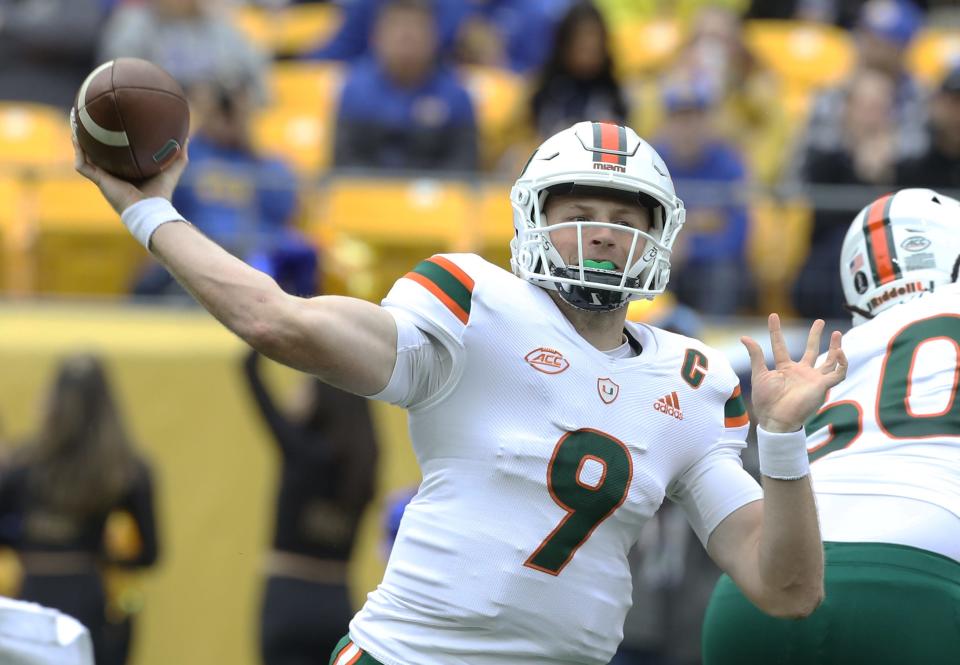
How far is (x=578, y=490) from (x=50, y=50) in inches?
286

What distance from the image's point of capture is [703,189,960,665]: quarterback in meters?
4.02

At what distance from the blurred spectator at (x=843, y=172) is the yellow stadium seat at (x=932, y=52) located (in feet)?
5.84

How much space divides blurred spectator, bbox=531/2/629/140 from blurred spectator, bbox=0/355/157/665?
3.23 meters

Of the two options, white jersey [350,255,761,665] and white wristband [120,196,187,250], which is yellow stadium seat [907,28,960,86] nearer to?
white jersey [350,255,761,665]

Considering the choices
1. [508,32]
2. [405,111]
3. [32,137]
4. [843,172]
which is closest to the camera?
[843,172]

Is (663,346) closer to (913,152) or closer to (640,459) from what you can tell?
(640,459)

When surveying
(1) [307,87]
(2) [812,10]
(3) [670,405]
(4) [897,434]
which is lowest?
(4) [897,434]

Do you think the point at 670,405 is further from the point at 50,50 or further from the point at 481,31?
the point at 481,31

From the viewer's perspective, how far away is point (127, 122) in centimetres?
345

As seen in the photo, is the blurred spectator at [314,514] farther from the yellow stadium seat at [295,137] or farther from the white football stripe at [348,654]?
the white football stripe at [348,654]

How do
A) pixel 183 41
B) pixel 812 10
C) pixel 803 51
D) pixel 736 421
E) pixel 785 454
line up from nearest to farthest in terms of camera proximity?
pixel 785 454 < pixel 736 421 < pixel 183 41 < pixel 803 51 < pixel 812 10

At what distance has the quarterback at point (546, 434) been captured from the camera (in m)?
3.54

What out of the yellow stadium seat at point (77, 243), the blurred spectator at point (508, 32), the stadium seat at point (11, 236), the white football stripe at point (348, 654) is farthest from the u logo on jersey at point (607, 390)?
the blurred spectator at point (508, 32)

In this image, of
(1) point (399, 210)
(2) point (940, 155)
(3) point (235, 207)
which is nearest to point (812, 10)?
(2) point (940, 155)
